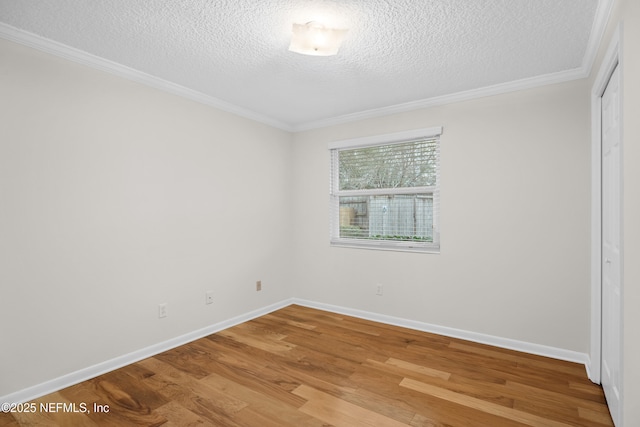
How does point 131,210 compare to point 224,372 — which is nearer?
point 224,372

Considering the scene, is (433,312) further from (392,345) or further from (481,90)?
(481,90)

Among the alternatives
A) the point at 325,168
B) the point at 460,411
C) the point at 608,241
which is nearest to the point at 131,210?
the point at 325,168

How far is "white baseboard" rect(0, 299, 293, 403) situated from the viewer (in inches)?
83.8

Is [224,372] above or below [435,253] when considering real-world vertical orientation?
below

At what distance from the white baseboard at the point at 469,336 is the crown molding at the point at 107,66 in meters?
2.53

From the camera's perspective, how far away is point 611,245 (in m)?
2.05

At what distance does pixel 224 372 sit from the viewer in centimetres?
254

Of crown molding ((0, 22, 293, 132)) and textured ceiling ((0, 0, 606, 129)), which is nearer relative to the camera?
textured ceiling ((0, 0, 606, 129))

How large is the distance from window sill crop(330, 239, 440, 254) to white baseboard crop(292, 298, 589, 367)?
74 cm

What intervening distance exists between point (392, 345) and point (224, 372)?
1.48m

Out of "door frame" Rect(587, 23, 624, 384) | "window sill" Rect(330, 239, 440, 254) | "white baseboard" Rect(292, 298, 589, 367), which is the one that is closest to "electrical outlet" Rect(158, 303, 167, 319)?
"white baseboard" Rect(292, 298, 589, 367)

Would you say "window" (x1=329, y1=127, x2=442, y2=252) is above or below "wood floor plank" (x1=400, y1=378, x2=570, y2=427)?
above

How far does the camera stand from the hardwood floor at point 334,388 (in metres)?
1.97

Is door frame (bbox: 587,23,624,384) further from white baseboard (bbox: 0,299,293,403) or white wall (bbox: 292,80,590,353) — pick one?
white baseboard (bbox: 0,299,293,403)
